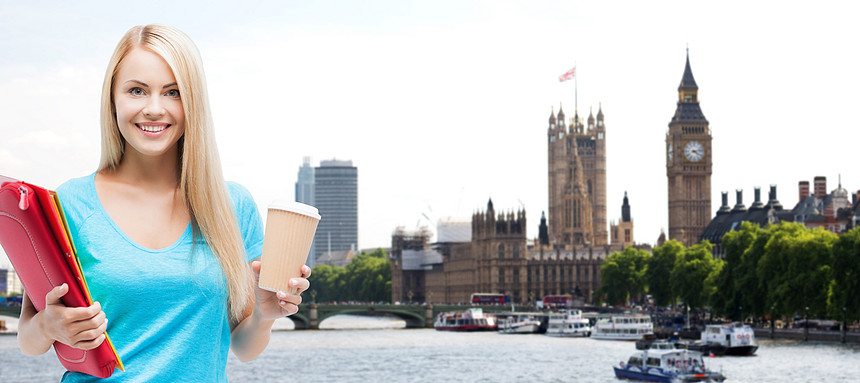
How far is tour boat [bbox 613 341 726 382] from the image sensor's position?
158ft

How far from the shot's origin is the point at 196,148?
3438 mm

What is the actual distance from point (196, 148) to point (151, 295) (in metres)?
0.42

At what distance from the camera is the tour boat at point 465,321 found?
100188mm

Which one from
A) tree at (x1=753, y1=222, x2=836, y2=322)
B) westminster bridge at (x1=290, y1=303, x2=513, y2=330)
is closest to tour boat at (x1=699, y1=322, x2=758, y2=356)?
tree at (x1=753, y1=222, x2=836, y2=322)

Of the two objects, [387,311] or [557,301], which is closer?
[387,311]

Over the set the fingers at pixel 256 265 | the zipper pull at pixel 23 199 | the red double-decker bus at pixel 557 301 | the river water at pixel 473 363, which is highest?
the zipper pull at pixel 23 199

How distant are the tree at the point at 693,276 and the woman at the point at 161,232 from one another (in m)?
84.0

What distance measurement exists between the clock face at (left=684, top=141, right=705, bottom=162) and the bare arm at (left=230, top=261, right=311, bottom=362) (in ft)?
476

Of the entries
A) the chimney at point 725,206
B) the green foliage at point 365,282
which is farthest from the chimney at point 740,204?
the green foliage at point 365,282

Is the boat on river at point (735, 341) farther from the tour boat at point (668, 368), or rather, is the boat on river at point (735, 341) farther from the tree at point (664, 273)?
the tree at point (664, 273)

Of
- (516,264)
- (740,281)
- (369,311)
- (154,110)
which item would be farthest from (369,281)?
(154,110)

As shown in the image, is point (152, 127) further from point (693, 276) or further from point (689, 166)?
point (689, 166)

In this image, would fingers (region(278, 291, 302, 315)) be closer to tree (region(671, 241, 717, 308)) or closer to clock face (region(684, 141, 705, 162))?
tree (region(671, 241, 717, 308))

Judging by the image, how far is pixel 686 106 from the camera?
14462 centimetres
